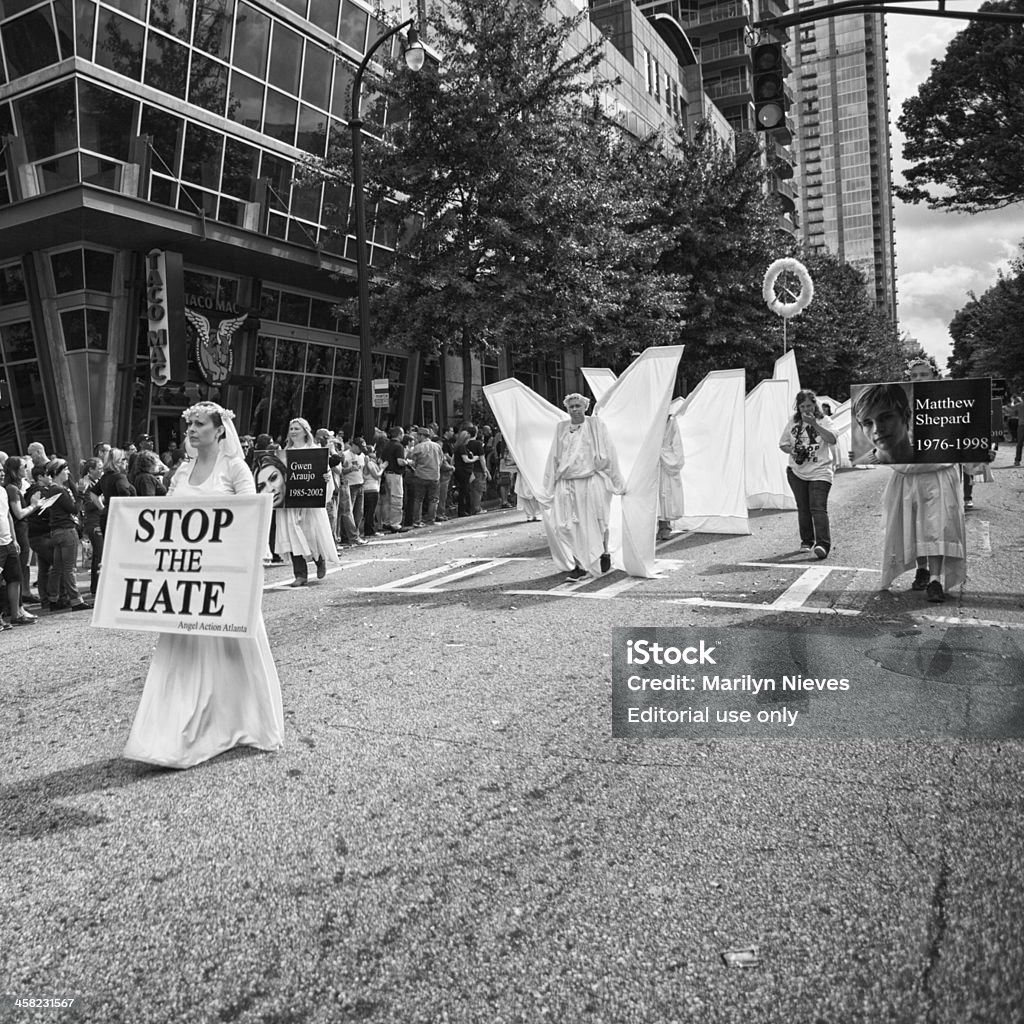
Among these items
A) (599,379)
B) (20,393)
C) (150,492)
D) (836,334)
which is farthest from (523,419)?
(836,334)

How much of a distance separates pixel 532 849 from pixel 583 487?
22.4 ft

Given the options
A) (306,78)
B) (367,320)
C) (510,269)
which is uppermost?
(306,78)

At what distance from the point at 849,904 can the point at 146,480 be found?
1039cm

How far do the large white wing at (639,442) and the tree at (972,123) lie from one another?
17.8 metres

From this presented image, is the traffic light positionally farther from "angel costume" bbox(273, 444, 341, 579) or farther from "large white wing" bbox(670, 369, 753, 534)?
"angel costume" bbox(273, 444, 341, 579)

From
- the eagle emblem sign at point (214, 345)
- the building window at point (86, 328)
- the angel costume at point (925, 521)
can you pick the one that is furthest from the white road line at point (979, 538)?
the building window at point (86, 328)

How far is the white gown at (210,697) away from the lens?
4738 mm

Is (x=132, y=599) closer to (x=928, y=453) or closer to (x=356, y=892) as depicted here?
(x=356, y=892)

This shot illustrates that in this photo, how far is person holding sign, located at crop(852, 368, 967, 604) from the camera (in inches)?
312

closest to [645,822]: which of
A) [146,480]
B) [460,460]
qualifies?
[146,480]

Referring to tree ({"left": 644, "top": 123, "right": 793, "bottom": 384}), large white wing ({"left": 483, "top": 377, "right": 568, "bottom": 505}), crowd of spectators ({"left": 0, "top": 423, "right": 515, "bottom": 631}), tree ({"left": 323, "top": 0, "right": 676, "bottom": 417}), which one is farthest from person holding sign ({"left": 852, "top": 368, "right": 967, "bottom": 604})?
tree ({"left": 644, "top": 123, "right": 793, "bottom": 384})

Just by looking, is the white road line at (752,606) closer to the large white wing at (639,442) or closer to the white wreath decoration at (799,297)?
the large white wing at (639,442)

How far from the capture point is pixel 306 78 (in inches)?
1033

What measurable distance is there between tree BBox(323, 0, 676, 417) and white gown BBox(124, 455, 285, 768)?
701 inches
